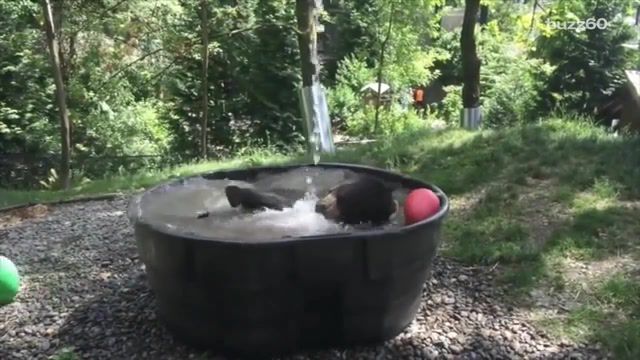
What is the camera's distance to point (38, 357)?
10.2 feet

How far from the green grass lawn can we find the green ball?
2626mm

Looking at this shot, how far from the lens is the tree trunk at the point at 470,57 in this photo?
371 inches

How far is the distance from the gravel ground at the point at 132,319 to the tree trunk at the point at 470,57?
5.89 meters

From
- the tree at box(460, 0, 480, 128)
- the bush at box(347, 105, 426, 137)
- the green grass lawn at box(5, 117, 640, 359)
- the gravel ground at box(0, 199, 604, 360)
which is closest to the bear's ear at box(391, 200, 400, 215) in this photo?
the gravel ground at box(0, 199, 604, 360)

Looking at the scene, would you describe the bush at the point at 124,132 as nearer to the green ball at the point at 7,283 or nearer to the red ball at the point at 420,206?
the green ball at the point at 7,283

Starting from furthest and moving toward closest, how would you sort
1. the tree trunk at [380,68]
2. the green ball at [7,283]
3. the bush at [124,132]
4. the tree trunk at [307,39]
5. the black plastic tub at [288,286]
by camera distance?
the tree trunk at [380,68], the bush at [124,132], the tree trunk at [307,39], the green ball at [7,283], the black plastic tub at [288,286]

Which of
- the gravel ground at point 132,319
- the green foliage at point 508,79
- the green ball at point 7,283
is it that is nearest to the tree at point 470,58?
the green foliage at point 508,79

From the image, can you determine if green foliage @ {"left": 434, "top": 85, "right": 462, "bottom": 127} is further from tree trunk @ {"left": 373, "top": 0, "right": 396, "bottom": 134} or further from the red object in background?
tree trunk @ {"left": 373, "top": 0, "right": 396, "bottom": 134}

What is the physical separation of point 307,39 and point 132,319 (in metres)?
5.72

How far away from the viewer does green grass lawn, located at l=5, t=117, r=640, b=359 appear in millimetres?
3479

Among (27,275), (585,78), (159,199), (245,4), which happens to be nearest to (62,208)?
(27,275)

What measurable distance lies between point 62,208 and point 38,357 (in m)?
3.06

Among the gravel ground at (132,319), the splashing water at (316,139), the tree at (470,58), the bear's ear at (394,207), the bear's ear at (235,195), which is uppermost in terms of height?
the tree at (470,58)

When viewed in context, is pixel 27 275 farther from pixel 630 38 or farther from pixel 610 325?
pixel 630 38
